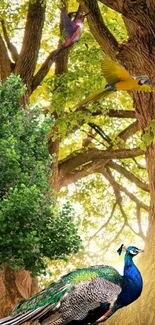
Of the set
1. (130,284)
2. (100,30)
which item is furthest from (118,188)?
(130,284)

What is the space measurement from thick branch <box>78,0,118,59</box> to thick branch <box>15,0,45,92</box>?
2.87 m

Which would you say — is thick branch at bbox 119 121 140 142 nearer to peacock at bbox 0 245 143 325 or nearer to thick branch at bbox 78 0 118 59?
thick branch at bbox 78 0 118 59

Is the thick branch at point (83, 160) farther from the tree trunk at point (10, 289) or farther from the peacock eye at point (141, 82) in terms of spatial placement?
the peacock eye at point (141, 82)

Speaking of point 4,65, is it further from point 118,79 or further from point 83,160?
point 118,79

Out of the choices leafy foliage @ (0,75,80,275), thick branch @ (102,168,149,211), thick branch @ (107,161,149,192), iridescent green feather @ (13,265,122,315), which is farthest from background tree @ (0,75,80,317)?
thick branch @ (102,168,149,211)

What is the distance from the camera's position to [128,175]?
13.3m

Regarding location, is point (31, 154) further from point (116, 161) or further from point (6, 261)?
point (116, 161)

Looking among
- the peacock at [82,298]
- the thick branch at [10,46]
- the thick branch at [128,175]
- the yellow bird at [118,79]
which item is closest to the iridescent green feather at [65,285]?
the peacock at [82,298]

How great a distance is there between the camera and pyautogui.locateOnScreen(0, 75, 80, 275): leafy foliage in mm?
6672

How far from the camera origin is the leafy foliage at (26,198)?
6.67 meters

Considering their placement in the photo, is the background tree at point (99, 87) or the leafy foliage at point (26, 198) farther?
the background tree at point (99, 87)

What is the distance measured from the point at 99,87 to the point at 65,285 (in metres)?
5.83

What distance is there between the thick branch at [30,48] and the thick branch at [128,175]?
3.20 metres

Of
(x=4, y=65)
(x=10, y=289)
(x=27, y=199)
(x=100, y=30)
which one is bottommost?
(x=10, y=289)
